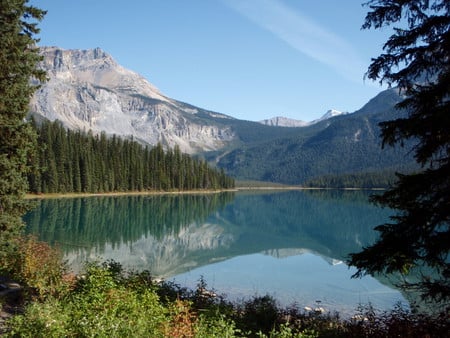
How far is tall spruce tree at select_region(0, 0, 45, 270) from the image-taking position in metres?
16.6

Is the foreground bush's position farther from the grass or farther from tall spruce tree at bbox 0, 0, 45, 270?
tall spruce tree at bbox 0, 0, 45, 270

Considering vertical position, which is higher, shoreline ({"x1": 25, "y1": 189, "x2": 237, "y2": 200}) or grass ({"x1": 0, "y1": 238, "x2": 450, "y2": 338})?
grass ({"x1": 0, "y1": 238, "x2": 450, "y2": 338})

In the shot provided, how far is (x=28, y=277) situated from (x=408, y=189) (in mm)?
14545

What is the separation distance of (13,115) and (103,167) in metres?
108

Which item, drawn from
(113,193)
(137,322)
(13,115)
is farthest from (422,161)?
(113,193)

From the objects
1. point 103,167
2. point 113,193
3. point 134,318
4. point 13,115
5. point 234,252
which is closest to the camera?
point 134,318

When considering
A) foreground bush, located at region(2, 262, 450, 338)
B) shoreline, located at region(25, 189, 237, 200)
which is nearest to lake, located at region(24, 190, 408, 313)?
foreground bush, located at region(2, 262, 450, 338)

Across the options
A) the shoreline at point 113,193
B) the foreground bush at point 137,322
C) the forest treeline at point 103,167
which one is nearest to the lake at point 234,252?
the foreground bush at point 137,322

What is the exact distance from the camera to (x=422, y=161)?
33.9 feet

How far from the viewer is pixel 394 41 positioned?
10.9 metres

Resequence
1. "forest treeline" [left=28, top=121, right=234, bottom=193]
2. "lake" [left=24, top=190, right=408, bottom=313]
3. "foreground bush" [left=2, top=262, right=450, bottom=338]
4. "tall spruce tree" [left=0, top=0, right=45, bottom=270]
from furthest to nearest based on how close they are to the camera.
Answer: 1. "forest treeline" [left=28, top=121, right=234, bottom=193]
2. "lake" [left=24, top=190, right=408, bottom=313]
3. "tall spruce tree" [left=0, top=0, right=45, bottom=270]
4. "foreground bush" [left=2, top=262, right=450, bottom=338]

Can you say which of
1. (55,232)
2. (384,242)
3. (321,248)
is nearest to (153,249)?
(55,232)

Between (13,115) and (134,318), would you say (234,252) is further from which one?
(134,318)

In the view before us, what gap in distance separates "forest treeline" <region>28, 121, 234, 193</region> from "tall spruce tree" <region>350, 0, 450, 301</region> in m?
85.3
